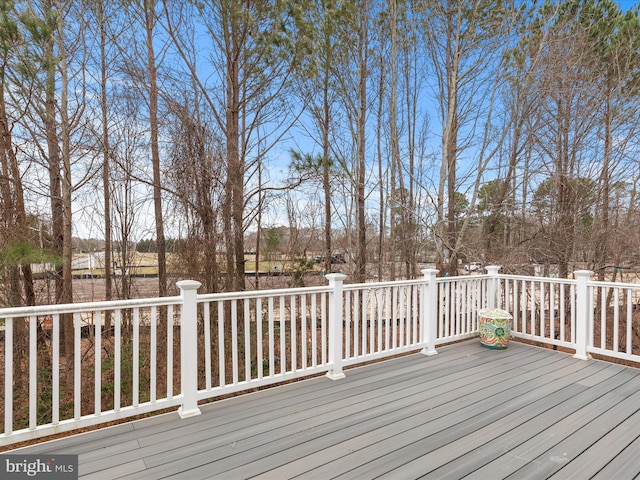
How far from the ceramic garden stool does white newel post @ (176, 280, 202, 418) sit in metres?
3.26

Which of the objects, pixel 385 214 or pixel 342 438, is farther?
pixel 385 214

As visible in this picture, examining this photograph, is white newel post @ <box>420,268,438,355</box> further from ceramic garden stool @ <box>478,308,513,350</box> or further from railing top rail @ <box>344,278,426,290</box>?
ceramic garden stool @ <box>478,308,513,350</box>

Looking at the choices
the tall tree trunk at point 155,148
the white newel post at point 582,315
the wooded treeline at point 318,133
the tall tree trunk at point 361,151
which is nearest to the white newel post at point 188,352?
the wooded treeline at point 318,133

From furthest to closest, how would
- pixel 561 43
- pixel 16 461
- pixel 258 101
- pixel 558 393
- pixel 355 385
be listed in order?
pixel 561 43 → pixel 258 101 → pixel 355 385 → pixel 558 393 → pixel 16 461

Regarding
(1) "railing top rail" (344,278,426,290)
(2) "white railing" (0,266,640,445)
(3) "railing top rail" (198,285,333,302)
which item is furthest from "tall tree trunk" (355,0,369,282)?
(3) "railing top rail" (198,285,333,302)

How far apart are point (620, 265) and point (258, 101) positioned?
722cm

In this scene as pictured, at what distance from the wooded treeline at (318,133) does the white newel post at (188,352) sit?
270 centimetres

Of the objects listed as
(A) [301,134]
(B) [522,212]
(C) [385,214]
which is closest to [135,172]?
(A) [301,134]

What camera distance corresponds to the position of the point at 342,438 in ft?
6.90

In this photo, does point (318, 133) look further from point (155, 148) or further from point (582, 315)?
point (582, 315)

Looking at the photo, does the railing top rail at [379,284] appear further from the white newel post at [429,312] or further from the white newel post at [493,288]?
the white newel post at [493,288]

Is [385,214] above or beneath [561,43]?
beneath

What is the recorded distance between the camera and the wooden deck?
5.92 feet

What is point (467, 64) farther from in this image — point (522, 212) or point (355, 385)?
point (355, 385)
